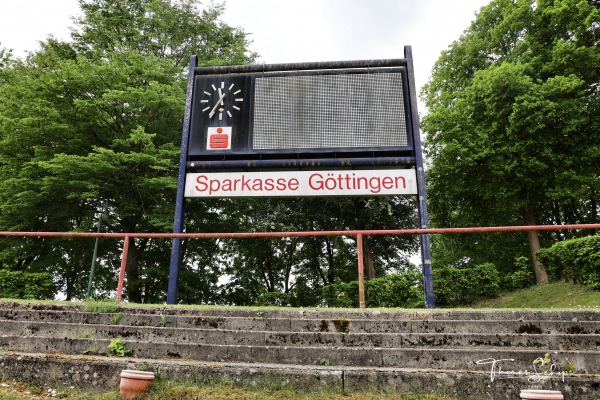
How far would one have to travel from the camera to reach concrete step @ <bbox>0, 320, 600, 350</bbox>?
13.6 feet

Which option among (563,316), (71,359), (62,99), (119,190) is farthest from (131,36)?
(563,316)

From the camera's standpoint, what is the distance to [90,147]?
15.2m

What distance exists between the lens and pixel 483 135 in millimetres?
15727

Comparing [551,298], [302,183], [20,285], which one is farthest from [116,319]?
[551,298]

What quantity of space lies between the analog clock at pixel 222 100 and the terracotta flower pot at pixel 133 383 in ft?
24.0

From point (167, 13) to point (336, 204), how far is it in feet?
40.3

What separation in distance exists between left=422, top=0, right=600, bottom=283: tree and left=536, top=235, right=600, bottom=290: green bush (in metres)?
1.88

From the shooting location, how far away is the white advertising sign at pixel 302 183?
867cm

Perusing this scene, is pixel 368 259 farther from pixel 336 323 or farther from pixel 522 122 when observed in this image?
pixel 336 323

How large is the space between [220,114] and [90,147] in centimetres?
809

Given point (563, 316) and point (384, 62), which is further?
point (384, 62)

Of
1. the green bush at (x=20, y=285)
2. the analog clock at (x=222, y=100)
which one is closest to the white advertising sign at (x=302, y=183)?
the analog clock at (x=222, y=100)

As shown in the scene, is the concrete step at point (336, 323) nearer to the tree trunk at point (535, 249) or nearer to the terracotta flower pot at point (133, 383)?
the terracotta flower pot at point (133, 383)

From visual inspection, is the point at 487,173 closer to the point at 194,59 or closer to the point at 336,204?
the point at 336,204
